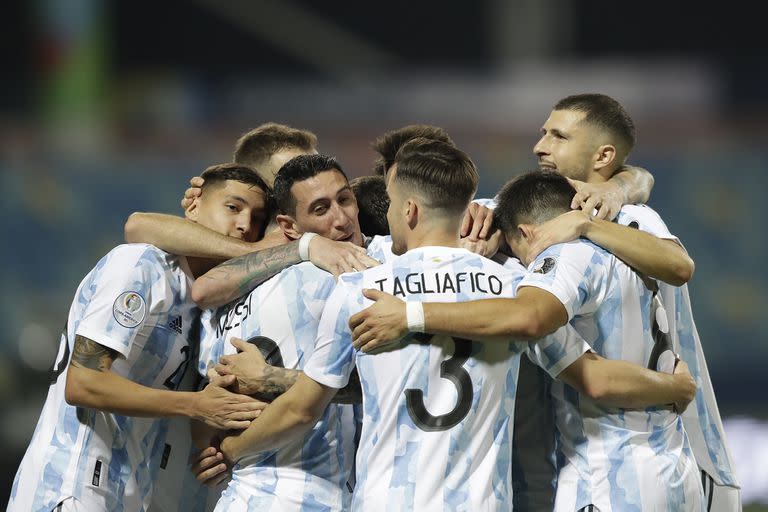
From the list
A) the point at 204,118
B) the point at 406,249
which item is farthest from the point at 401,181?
the point at 204,118

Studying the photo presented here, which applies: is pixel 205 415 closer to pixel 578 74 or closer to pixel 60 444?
pixel 60 444

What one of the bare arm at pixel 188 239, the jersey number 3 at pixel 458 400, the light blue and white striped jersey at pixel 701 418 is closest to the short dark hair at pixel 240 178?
the bare arm at pixel 188 239

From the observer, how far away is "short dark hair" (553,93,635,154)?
5391 mm

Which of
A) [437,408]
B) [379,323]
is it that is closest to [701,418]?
[437,408]

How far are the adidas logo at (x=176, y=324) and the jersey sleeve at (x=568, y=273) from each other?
1704mm

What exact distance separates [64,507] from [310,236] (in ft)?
5.34

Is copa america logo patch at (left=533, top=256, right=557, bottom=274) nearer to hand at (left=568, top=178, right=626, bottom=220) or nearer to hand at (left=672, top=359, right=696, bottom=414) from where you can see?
hand at (left=568, top=178, right=626, bottom=220)

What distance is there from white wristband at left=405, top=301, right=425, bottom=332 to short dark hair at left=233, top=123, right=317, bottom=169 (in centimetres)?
224

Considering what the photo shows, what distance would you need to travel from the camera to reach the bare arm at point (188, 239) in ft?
16.6

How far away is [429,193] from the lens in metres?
4.30

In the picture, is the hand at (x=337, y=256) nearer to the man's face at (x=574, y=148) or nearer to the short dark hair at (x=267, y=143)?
the man's face at (x=574, y=148)

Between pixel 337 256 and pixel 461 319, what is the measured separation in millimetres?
764

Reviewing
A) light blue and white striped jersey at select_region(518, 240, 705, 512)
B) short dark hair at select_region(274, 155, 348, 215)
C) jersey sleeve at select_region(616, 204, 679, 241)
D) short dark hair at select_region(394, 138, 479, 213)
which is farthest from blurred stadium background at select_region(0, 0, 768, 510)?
short dark hair at select_region(394, 138, 479, 213)

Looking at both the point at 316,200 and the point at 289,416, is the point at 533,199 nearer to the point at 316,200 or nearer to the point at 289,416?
the point at 316,200
